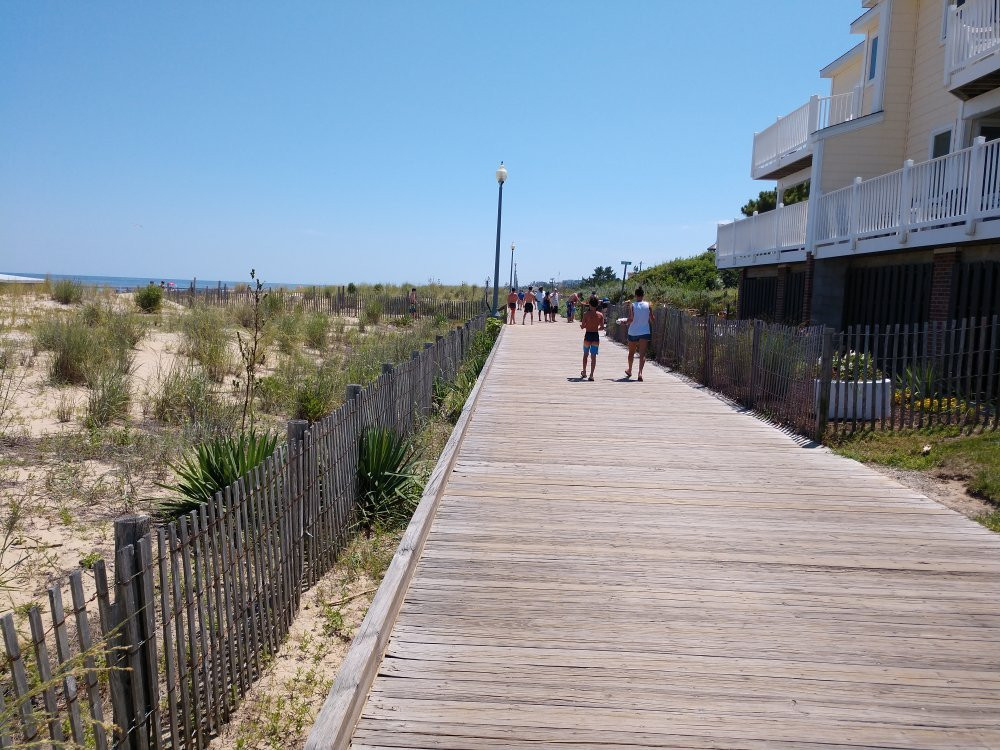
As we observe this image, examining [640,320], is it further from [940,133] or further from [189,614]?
[189,614]

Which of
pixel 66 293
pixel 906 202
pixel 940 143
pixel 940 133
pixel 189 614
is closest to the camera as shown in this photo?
pixel 189 614

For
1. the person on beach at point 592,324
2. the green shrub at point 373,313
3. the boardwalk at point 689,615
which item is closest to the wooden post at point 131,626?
the boardwalk at point 689,615

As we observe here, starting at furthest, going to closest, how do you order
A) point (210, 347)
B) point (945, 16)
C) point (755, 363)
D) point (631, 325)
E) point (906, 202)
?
1. point (945, 16)
2. point (631, 325)
3. point (210, 347)
4. point (906, 202)
5. point (755, 363)

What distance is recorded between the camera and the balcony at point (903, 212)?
39.4 feet

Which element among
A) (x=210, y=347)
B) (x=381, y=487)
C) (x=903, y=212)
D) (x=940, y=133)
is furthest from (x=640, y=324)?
(x=381, y=487)

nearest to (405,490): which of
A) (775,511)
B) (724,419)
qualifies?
(775,511)

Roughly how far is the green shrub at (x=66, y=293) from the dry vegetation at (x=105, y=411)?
814cm

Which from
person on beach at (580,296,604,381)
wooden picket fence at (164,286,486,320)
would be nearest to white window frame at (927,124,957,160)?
person on beach at (580,296,604,381)

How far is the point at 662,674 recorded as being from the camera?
3719mm

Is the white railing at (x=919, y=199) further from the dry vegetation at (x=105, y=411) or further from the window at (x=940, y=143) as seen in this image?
the dry vegetation at (x=105, y=411)

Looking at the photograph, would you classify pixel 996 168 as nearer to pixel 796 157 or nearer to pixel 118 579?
pixel 796 157

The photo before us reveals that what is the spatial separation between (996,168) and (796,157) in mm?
10047

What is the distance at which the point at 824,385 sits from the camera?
9258 mm

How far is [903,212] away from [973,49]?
3.33 metres
